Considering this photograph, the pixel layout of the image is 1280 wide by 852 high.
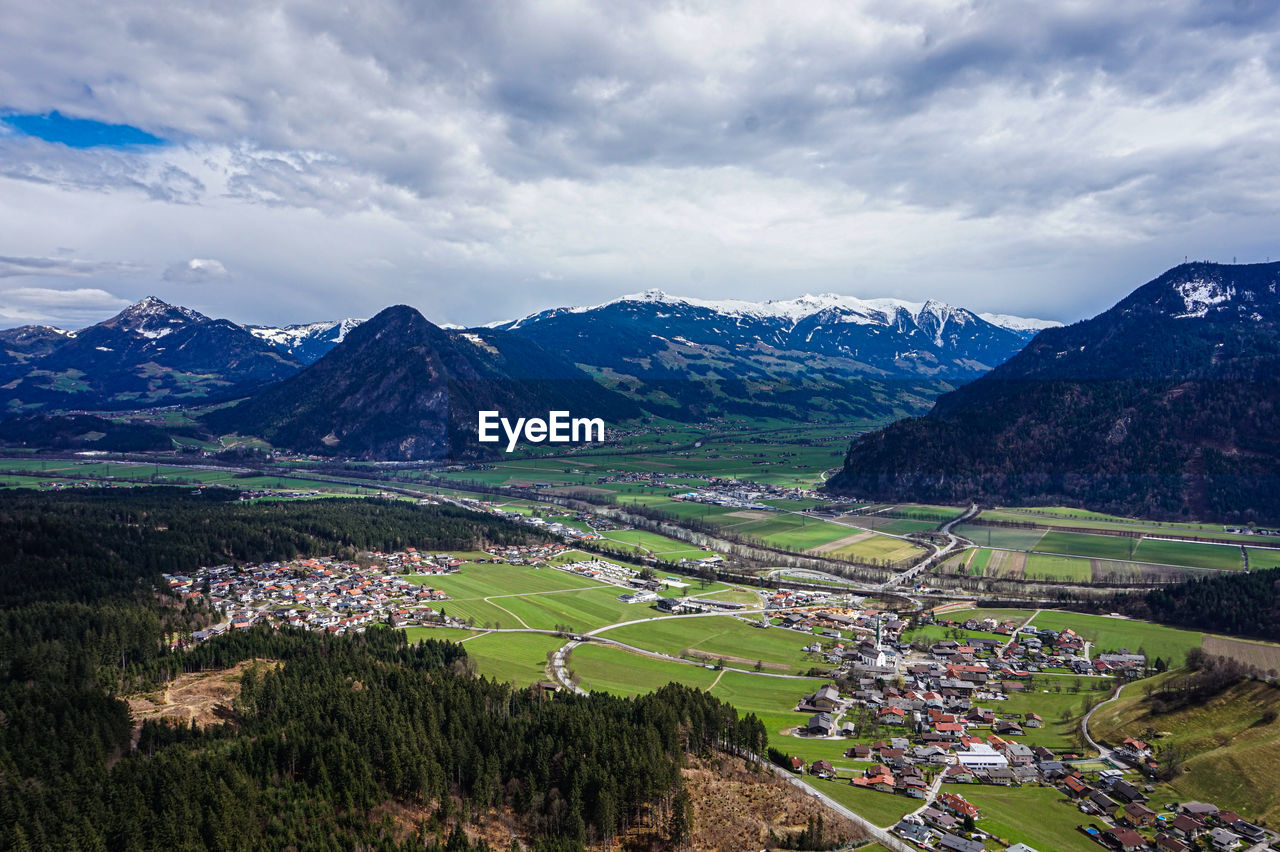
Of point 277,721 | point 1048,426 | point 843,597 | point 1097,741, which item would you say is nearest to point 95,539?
point 277,721

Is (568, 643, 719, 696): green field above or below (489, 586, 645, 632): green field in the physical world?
below

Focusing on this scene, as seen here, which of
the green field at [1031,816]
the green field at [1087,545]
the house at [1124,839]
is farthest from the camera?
the green field at [1087,545]

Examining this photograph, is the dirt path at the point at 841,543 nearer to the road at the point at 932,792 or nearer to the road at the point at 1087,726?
the road at the point at 1087,726

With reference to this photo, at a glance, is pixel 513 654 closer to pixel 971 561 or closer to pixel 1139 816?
pixel 1139 816

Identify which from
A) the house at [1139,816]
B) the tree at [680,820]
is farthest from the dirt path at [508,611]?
the house at [1139,816]

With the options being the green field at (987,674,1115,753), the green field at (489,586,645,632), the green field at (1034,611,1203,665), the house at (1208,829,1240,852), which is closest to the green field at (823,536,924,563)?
the green field at (1034,611,1203,665)

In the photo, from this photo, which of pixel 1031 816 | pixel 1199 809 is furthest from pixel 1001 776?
pixel 1199 809

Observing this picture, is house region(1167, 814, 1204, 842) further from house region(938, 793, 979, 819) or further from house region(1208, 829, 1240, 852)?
house region(938, 793, 979, 819)
